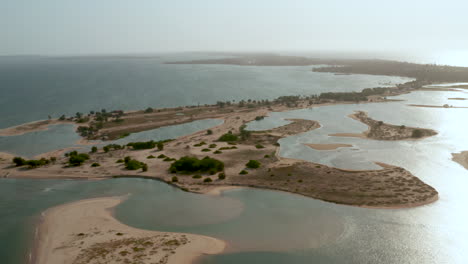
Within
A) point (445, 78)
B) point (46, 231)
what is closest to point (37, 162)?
point (46, 231)

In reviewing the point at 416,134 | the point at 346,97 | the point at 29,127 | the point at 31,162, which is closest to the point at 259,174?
the point at 31,162

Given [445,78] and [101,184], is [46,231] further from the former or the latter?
[445,78]

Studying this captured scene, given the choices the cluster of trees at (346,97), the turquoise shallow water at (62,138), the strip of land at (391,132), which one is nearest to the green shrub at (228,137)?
the turquoise shallow water at (62,138)

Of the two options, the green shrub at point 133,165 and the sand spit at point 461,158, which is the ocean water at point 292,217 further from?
the green shrub at point 133,165

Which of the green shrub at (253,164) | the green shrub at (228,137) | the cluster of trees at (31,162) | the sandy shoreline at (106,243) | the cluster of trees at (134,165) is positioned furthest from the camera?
the green shrub at (228,137)

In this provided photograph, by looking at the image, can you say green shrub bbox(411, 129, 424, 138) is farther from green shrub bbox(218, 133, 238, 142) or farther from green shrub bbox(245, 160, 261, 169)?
A: green shrub bbox(218, 133, 238, 142)

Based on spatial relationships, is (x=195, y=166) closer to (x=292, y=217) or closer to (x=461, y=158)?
(x=292, y=217)
